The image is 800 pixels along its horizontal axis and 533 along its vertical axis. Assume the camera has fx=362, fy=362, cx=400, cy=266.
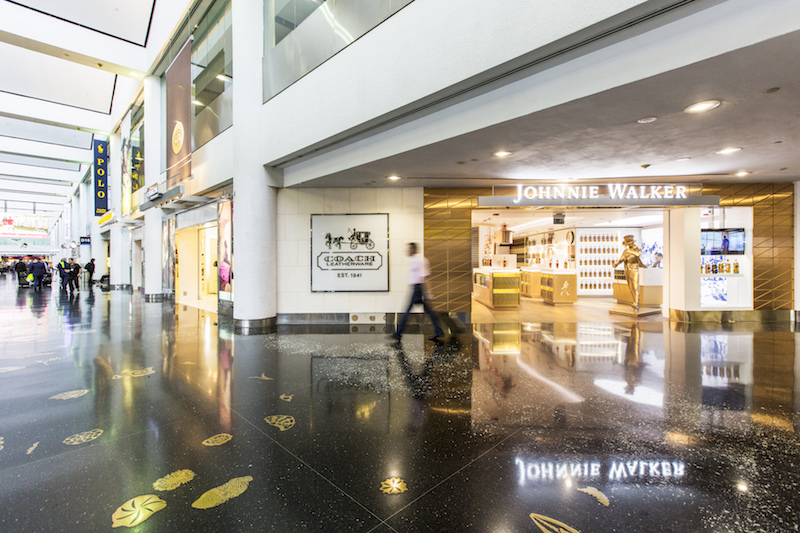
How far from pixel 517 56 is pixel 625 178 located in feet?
18.6

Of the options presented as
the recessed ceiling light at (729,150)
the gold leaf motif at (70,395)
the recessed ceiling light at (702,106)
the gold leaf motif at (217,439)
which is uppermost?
the recessed ceiling light at (729,150)

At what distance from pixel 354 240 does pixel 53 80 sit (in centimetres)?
1690

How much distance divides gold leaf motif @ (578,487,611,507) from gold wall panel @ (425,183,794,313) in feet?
21.6

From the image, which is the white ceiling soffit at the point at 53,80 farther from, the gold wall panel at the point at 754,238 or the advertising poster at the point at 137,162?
the gold wall panel at the point at 754,238

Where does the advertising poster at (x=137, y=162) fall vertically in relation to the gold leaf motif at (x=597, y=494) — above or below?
above

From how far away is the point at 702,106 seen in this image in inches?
165

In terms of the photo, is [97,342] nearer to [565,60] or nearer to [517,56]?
[517,56]

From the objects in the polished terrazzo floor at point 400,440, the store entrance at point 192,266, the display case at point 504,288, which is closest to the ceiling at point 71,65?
the store entrance at point 192,266

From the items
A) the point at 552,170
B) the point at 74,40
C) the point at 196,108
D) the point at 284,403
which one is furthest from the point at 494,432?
the point at 74,40

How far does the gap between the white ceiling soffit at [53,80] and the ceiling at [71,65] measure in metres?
0.03

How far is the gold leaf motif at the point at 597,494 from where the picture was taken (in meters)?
2.11

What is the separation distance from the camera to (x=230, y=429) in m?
3.10

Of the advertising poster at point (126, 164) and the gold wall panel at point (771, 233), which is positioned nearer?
the gold wall panel at point (771, 233)

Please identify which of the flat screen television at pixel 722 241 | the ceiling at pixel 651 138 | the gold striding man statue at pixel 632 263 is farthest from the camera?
the gold striding man statue at pixel 632 263
